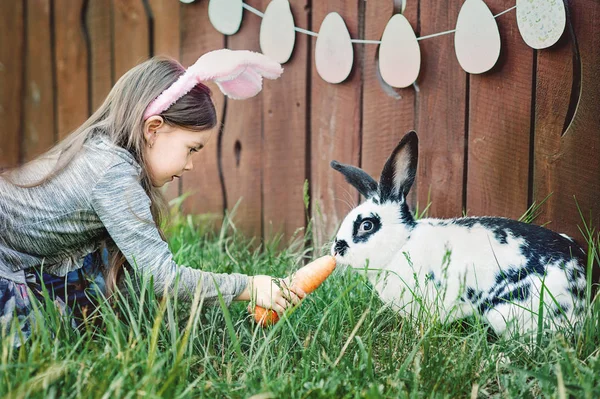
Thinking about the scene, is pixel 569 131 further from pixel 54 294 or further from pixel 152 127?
pixel 54 294

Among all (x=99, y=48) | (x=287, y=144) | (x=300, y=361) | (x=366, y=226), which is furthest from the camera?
(x=99, y=48)

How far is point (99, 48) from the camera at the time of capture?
145 inches

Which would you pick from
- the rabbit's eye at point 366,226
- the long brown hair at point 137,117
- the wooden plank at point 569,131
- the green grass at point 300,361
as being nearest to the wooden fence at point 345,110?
the wooden plank at point 569,131

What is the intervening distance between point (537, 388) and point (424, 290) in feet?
1.59

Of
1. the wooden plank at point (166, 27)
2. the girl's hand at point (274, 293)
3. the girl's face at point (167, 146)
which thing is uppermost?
the wooden plank at point (166, 27)

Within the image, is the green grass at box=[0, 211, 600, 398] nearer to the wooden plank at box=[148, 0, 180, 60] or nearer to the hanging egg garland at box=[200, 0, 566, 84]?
the hanging egg garland at box=[200, 0, 566, 84]

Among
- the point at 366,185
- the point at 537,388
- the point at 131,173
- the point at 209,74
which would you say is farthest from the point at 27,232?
the point at 537,388

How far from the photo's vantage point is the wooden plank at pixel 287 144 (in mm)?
2881

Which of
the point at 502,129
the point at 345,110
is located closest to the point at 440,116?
the point at 502,129

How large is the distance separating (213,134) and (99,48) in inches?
38.1

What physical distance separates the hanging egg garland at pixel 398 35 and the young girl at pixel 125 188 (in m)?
0.59

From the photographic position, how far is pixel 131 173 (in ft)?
6.55

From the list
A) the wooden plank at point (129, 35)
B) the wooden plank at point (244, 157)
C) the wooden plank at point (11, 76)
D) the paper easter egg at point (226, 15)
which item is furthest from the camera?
the wooden plank at point (11, 76)

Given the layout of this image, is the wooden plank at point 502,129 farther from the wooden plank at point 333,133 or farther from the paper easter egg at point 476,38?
the wooden plank at point 333,133
